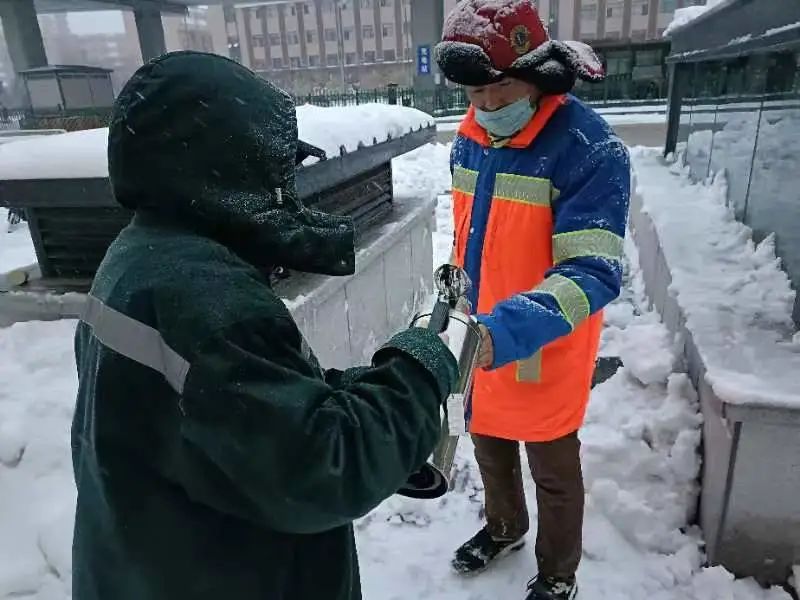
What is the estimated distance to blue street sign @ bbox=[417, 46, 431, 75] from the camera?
19.7 meters

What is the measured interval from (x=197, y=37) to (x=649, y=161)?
66931 millimetres

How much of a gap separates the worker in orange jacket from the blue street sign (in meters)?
18.9

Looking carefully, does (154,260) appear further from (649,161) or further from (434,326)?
(649,161)

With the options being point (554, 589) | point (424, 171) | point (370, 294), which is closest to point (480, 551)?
point (554, 589)

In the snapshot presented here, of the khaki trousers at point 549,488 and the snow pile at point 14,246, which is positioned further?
the snow pile at point 14,246

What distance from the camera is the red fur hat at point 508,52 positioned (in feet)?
5.83

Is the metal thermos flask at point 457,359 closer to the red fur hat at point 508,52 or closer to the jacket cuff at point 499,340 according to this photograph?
the jacket cuff at point 499,340

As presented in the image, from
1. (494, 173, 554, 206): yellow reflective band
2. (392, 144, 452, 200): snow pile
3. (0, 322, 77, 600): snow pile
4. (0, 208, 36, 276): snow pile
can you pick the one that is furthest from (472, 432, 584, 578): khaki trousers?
(392, 144, 452, 200): snow pile

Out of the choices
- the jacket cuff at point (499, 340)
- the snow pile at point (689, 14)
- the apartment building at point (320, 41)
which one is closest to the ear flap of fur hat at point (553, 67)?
the jacket cuff at point (499, 340)

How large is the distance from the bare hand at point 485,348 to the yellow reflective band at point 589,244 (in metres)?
0.36

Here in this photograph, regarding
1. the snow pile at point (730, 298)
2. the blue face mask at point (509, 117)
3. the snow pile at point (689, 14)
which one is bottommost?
the snow pile at point (730, 298)

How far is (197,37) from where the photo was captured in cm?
6469

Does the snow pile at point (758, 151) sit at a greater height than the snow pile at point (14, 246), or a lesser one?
greater

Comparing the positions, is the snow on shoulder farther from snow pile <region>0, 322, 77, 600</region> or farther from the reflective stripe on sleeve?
the reflective stripe on sleeve
